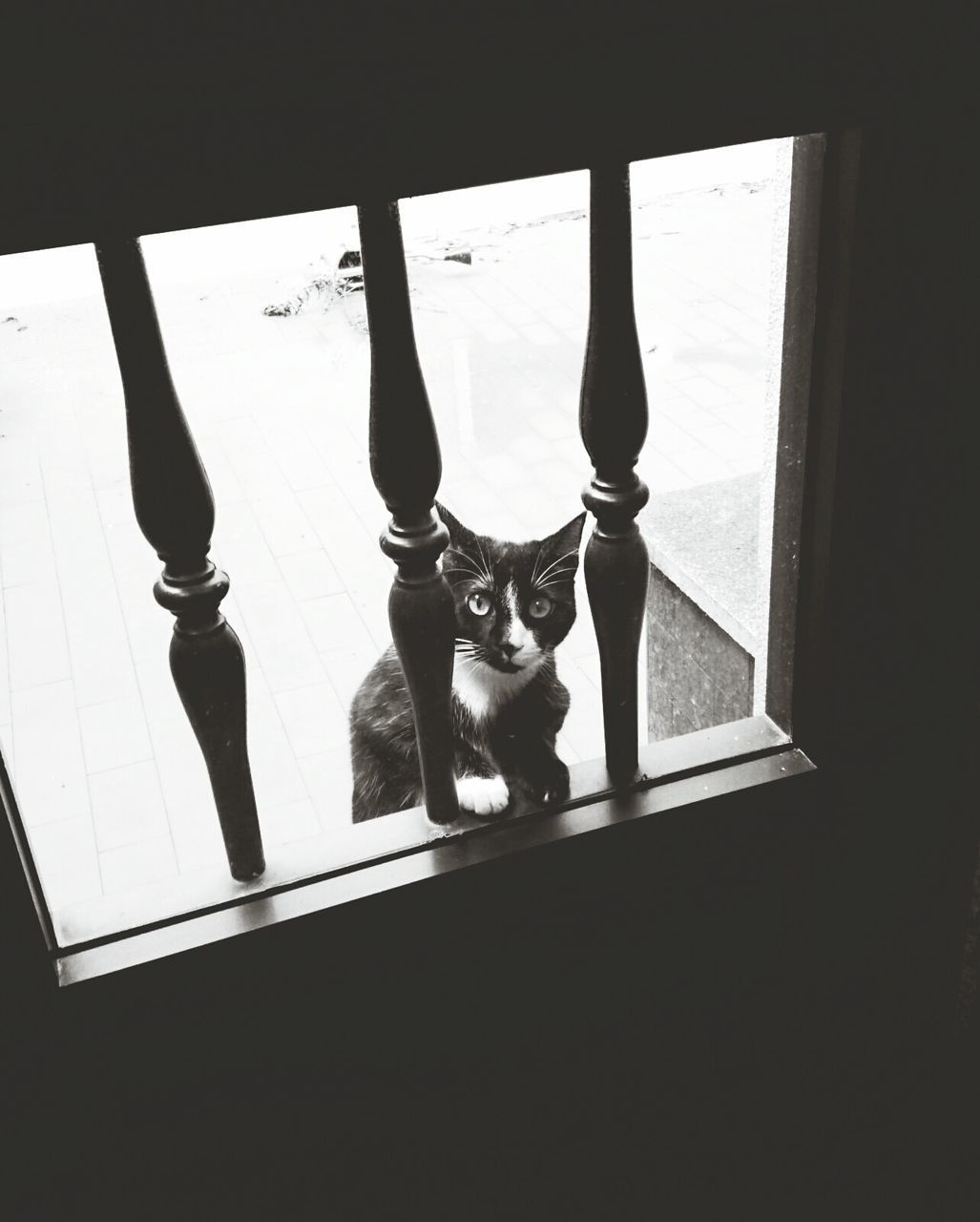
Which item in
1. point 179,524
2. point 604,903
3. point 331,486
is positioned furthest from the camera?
point 331,486

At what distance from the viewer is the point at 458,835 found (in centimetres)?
88

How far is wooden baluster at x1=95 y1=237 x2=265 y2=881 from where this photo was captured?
0.65 metres

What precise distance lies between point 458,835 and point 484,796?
74mm

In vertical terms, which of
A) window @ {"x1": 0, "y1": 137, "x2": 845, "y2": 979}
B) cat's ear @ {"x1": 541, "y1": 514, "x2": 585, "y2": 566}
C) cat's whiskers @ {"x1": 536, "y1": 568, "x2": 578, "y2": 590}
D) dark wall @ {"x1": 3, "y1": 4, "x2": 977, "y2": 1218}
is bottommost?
dark wall @ {"x1": 3, "y1": 4, "x2": 977, "y2": 1218}

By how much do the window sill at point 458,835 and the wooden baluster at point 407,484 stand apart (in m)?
0.05

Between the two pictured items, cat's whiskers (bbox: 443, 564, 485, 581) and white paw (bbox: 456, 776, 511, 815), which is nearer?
white paw (bbox: 456, 776, 511, 815)

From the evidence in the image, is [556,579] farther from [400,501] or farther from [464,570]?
[400,501]

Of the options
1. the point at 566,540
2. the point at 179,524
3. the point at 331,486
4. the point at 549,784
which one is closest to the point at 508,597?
the point at 566,540

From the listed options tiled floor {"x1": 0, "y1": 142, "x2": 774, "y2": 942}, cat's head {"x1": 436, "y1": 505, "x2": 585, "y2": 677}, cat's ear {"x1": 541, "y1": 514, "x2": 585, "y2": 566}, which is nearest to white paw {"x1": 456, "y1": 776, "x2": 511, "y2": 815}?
cat's head {"x1": 436, "y1": 505, "x2": 585, "y2": 677}

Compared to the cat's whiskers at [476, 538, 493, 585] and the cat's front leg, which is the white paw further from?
the cat's whiskers at [476, 538, 493, 585]

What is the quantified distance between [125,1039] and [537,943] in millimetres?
337

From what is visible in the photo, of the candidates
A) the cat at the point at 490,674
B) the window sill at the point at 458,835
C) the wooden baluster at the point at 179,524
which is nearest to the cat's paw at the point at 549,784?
the window sill at the point at 458,835

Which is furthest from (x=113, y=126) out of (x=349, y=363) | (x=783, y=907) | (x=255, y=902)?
(x=349, y=363)

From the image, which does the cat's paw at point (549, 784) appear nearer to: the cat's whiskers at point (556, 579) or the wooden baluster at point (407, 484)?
Answer: the wooden baluster at point (407, 484)
